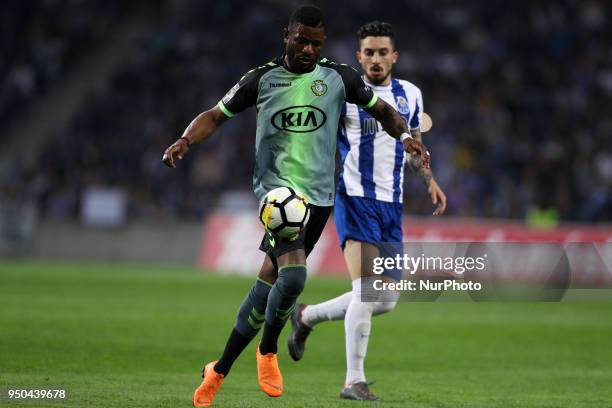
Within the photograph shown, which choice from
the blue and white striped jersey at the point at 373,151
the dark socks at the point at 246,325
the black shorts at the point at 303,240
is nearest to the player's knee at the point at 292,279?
the black shorts at the point at 303,240

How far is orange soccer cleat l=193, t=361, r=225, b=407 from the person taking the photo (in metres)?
6.62

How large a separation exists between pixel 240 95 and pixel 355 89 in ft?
2.37

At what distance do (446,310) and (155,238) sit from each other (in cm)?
1085

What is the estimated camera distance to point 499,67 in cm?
2711

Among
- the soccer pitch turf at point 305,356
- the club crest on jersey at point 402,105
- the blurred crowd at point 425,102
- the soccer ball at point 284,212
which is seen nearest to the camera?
the soccer ball at point 284,212

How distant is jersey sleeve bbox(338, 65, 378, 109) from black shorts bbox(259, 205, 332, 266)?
708 mm

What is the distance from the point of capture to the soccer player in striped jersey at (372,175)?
794cm

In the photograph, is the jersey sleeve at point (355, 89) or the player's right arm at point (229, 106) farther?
the jersey sleeve at point (355, 89)

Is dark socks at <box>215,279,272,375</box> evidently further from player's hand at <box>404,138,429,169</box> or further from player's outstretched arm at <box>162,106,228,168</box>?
player's hand at <box>404,138,429,169</box>

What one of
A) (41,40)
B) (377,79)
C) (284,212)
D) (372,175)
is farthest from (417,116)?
(41,40)

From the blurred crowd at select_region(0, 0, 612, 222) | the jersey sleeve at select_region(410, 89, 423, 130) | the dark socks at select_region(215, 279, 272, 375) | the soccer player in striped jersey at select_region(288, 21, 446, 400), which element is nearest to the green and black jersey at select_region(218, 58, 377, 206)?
the dark socks at select_region(215, 279, 272, 375)

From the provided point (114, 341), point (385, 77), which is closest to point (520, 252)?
point (114, 341)

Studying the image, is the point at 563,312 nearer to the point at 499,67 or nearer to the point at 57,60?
the point at 499,67

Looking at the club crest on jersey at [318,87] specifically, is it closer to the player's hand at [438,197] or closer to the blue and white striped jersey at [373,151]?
the blue and white striped jersey at [373,151]
